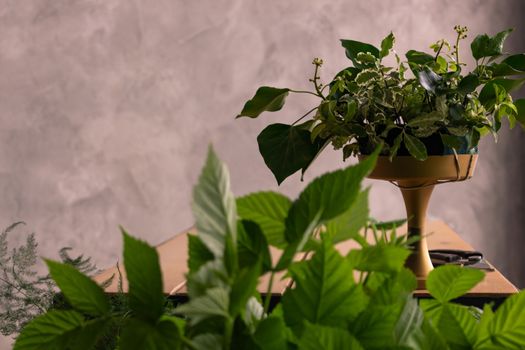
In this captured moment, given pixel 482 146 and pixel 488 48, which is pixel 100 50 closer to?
pixel 482 146

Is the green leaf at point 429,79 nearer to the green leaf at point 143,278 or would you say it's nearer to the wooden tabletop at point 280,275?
the wooden tabletop at point 280,275

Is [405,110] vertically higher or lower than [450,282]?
higher

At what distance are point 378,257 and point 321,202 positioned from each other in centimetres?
4

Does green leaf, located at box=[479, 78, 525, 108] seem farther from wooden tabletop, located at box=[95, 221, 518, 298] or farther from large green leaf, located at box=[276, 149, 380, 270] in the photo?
large green leaf, located at box=[276, 149, 380, 270]

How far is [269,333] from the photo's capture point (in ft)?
0.72

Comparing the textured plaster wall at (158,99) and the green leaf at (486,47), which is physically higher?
the textured plaster wall at (158,99)

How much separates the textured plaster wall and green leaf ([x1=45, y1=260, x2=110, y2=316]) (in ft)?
11.7

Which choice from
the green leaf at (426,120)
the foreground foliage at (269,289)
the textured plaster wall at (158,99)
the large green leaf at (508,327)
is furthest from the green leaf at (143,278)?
the textured plaster wall at (158,99)

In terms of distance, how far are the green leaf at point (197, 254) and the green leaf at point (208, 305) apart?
4 centimetres

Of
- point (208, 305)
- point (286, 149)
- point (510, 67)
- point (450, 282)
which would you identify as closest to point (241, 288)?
point (208, 305)

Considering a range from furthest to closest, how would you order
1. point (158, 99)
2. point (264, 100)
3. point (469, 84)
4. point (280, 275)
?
1. point (158, 99)
2. point (280, 275)
3. point (264, 100)
4. point (469, 84)

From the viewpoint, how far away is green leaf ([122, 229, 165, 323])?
0.22 metres

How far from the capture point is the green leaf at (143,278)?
22 cm

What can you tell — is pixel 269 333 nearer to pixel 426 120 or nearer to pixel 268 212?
pixel 268 212
